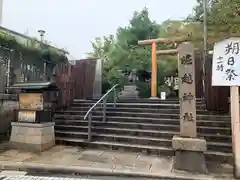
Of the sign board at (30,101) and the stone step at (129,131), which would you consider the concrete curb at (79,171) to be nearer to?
the sign board at (30,101)

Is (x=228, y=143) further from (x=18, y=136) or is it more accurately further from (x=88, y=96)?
(x=88, y=96)

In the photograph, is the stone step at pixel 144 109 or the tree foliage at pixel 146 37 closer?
the stone step at pixel 144 109

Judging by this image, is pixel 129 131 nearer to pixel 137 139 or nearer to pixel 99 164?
pixel 137 139

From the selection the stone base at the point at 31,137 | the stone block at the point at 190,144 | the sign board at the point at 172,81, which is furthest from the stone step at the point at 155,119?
the sign board at the point at 172,81

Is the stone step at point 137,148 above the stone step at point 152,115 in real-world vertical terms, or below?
below

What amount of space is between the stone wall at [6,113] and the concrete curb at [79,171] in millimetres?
2396

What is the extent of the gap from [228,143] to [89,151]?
3711 millimetres

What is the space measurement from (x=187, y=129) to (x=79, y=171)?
8.13 feet

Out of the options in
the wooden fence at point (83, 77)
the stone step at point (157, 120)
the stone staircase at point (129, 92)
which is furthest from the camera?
the stone staircase at point (129, 92)

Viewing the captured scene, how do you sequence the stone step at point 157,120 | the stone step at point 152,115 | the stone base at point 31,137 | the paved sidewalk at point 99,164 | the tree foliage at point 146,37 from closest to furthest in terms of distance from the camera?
the paved sidewalk at point 99,164, the stone base at point 31,137, the stone step at point 157,120, the stone step at point 152,115, the tree foliage at point 146,37

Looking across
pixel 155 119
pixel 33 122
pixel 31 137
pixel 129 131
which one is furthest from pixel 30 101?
pixel 155 119

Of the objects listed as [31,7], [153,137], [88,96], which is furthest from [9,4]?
[153,137]

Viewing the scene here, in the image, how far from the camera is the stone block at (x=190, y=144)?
15.3ft

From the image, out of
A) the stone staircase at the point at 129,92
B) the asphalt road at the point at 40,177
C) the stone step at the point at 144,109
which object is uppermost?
the stone staircase at the point at 129,92
